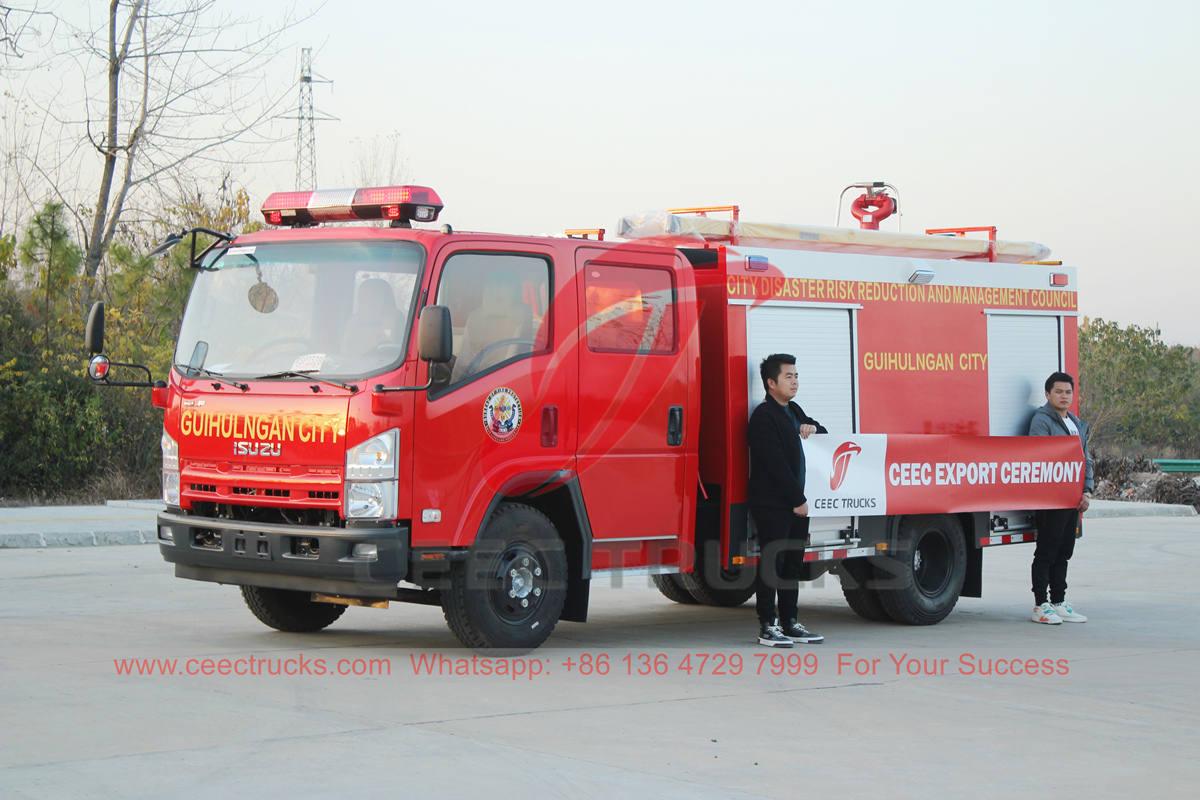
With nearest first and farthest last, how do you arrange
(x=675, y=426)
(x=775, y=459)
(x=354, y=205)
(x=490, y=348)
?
1. (x=490, y=348)
2. (x=354, y=205)
3. (x=775, y=459)
4. (x=675, y=426)

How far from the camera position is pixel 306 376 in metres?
9.09

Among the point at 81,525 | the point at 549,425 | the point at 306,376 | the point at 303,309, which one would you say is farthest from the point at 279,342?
the point at 81,525

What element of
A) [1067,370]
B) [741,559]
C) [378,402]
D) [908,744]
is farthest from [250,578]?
[1067,370]

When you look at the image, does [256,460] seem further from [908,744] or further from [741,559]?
[908,744]

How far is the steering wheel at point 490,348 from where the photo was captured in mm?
9188

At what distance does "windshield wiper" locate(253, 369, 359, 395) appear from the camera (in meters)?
8.89

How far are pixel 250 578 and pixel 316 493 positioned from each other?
742mm

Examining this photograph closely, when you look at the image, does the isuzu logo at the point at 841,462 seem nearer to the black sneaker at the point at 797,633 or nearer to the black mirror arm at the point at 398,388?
the black sneaker at the point at 797,633

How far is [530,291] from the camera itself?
31.3 ft

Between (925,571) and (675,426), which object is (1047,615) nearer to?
(925,571)

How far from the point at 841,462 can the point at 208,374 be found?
4.41 metres

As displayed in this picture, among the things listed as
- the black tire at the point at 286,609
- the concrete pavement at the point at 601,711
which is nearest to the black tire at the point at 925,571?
the concrete pavement at the point at 601,711

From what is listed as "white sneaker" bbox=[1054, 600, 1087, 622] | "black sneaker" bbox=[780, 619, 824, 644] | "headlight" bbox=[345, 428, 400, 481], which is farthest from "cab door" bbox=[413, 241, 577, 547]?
"white sneaker" bbox=[1054, 600, 1087, 622]

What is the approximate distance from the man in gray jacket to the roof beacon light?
5.53 m
